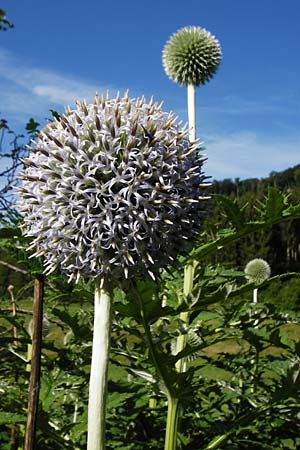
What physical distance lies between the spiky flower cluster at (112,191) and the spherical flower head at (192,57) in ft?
11.7

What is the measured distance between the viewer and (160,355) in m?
2.05

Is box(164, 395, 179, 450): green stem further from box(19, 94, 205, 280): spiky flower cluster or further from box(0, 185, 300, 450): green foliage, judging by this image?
box(19, 94, 205, 280): spiky flower cluster

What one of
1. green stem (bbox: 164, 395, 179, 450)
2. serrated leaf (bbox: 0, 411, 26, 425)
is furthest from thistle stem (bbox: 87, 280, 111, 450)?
green stem (bbox: 164, 395, 179, 450)

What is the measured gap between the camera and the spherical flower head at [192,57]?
553cm

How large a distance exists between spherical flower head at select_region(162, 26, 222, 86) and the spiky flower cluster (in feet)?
11.7

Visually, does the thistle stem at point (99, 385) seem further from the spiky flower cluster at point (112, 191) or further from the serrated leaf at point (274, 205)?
the serrated leaf at point (274, 205)

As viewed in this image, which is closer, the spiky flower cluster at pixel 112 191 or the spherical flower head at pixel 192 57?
the spiky flower cluster at pixel 112 191

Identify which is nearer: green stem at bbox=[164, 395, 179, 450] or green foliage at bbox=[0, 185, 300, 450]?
green foliage at bbox=[0, 185, 300, 450]

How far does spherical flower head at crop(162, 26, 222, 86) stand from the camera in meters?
5.53

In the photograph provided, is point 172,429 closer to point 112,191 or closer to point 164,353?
point 164,353

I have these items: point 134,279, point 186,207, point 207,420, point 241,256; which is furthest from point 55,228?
point 241,256

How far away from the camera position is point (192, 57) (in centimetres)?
562

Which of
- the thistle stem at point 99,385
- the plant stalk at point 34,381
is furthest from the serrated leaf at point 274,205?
the plant stalk at point 34,381

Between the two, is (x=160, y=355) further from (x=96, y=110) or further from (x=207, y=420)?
(x=207, y=420)
